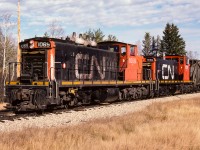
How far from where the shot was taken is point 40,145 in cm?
682

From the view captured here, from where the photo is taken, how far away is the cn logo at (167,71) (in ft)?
88.5

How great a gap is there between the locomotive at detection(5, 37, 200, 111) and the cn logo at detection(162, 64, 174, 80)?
Answer: 7.83 feet

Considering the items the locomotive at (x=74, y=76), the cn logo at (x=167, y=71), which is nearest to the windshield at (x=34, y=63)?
the locomotive at (x=74, y=76)

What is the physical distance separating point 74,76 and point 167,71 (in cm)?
1348

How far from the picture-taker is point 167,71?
91.0 feet

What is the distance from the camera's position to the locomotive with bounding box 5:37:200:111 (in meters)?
14.0

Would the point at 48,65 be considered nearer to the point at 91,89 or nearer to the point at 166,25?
the point at 91,89

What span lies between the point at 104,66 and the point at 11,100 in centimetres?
616

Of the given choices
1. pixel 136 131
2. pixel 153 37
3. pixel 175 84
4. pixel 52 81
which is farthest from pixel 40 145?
pixel 153 37

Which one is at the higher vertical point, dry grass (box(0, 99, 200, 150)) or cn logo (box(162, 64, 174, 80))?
cn logo (box(162, 64, 174, 80))

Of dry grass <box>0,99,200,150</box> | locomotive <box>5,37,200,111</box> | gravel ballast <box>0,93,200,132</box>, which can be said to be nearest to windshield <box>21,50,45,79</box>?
locomotive <box>5,37,200,111</box>

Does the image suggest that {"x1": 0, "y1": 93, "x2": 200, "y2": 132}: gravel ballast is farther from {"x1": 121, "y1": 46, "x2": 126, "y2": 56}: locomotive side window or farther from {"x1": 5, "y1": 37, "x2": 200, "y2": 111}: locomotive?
{"x1": 121, "y1": 46, "x2": 126, "y2": 56}: locomotive side window

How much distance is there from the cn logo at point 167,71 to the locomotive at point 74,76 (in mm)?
2387

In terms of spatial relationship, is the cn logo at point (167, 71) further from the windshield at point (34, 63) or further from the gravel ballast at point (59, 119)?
the windshield at point (34, 63)
